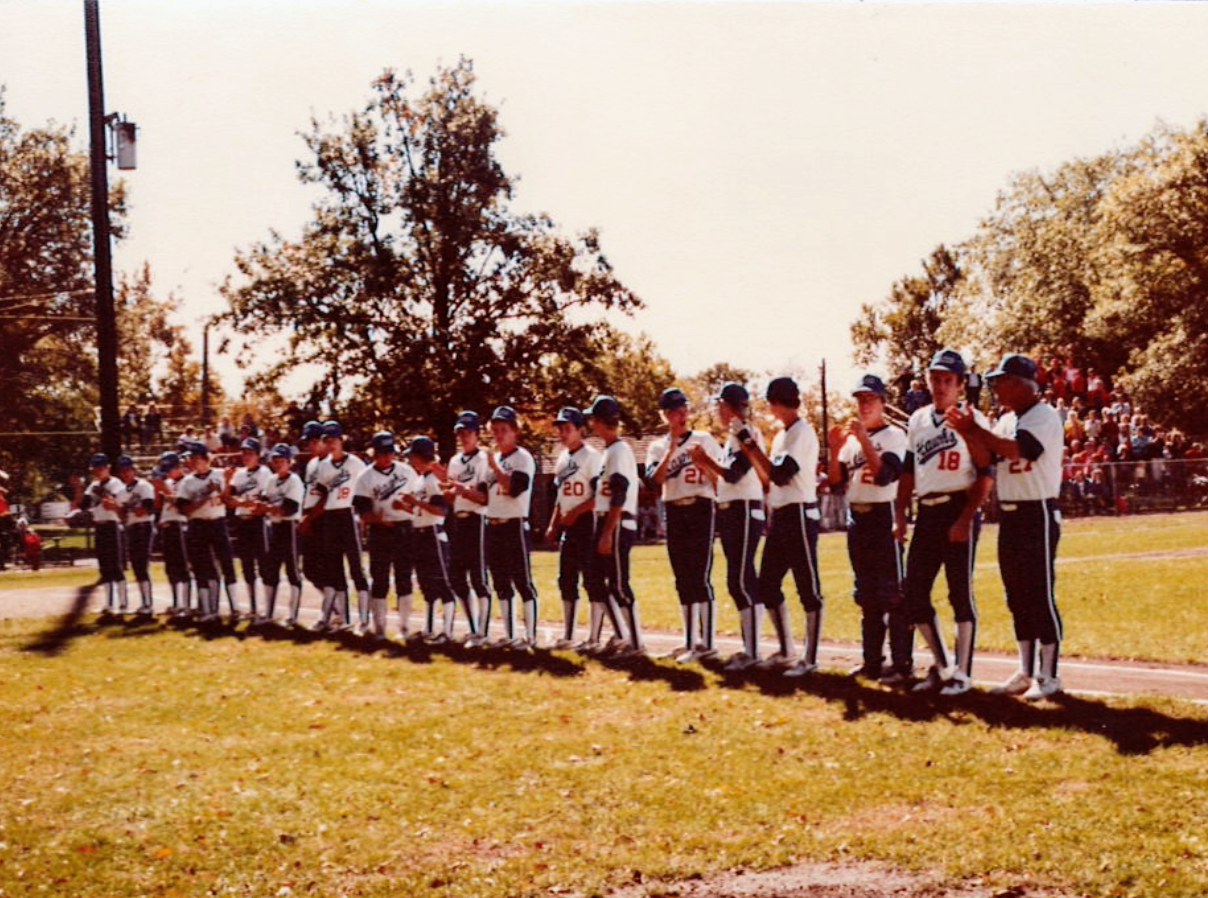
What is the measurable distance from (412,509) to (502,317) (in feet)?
107

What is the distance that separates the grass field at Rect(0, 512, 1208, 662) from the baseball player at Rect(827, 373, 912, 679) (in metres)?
2.28

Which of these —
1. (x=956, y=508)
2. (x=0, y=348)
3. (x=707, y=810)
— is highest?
(x=0, y=348)

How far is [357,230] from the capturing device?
4744cm

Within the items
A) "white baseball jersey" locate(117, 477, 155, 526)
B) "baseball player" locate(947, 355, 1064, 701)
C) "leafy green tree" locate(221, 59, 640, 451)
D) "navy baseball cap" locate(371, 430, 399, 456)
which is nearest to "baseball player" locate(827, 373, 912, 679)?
"baseball player" locate(947, 355, 1064, 701)

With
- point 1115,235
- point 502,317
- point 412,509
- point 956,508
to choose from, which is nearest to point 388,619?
point 412,509

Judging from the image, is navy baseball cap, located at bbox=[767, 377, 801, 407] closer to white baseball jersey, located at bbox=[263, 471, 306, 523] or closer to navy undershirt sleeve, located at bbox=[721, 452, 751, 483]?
navy undershirt sleeve, located at bbox=[721, 452, 751, 483]

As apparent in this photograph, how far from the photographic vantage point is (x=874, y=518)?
10.5 metres

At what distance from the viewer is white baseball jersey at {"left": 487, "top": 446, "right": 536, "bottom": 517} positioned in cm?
1362

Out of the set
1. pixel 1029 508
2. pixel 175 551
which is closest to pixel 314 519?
pixel 175 551

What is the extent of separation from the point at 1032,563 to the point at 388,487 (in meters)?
8.10

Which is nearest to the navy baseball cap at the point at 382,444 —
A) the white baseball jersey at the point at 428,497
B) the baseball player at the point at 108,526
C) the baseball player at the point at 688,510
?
the white baseball jersey at the point at 428,497

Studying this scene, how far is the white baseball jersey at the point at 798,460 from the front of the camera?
10.8 meters

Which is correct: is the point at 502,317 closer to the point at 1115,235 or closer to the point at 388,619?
the point at 1115,235

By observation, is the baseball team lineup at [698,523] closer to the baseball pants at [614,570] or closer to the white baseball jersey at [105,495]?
the baseball pants at [614,570]
